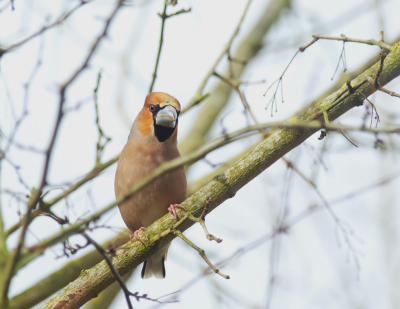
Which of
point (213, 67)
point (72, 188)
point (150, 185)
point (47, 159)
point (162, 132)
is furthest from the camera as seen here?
point (213, 67)

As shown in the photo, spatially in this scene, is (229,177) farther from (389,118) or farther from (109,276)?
(389,118)

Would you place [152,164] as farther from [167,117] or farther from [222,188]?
[222,188]

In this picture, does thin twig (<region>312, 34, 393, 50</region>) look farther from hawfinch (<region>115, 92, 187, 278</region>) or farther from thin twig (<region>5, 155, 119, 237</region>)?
thin twig (<region>5, 155, 119, 237</region>)

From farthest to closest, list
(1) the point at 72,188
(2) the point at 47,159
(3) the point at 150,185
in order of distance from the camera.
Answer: (3) the point at 150,185
(1) the point at 72,188
(2) the point at 47,159

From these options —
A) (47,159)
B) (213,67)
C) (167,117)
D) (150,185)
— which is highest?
(213,67)

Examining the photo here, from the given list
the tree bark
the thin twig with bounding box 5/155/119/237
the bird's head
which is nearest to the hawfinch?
the bird's head

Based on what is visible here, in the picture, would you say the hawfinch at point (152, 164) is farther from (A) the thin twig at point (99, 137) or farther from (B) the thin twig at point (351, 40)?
(B) the thin twig at point (351, 40)

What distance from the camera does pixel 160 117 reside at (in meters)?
5.18

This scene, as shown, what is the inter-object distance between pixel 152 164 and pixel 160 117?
1.87ft

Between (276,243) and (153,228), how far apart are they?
1.48 meters

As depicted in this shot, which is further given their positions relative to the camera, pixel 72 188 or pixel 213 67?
pixel 213 67

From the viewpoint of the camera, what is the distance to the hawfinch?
16.7ft

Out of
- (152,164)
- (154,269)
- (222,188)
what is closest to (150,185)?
(152,164)

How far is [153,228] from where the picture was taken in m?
4.11
